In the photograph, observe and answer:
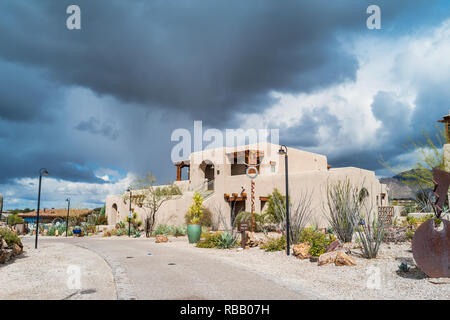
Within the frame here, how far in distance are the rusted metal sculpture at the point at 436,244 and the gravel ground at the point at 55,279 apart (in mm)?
6407

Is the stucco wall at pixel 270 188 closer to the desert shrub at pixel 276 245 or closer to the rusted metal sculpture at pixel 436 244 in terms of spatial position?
the desert shrub at pixel 276 245

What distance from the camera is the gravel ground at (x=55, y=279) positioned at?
254 inches

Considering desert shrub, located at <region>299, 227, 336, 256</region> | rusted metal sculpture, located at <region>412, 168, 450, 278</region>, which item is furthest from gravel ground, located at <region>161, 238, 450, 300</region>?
desert shrub, located at <region>299, 227, 336, 256</region>

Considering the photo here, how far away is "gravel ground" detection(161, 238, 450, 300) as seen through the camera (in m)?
6.53

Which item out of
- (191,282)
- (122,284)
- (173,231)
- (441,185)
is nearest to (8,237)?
(122,284)

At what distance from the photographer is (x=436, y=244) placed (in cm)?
745

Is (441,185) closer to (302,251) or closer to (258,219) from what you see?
(302,251)

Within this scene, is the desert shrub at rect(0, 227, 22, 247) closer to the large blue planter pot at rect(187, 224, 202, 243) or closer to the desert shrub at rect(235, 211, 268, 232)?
the large blue planter pot at rect(187, 224, 202, 243)

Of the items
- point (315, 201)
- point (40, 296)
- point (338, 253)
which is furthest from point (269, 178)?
point (40, 296)

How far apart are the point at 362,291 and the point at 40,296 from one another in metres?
6.05

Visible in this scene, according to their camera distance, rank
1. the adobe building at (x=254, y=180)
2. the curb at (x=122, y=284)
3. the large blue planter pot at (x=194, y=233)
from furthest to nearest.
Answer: the adobe building at (x=254, y=180), the large blue planter pot at (x=194, y=233), the curb at (x=122, y=284)

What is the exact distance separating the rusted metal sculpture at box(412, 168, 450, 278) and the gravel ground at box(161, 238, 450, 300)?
0.27m

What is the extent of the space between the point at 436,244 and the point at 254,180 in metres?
20.1

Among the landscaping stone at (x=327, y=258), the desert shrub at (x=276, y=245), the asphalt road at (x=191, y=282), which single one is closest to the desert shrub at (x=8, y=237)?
→ the asphalt road at (x=191, y=282)
